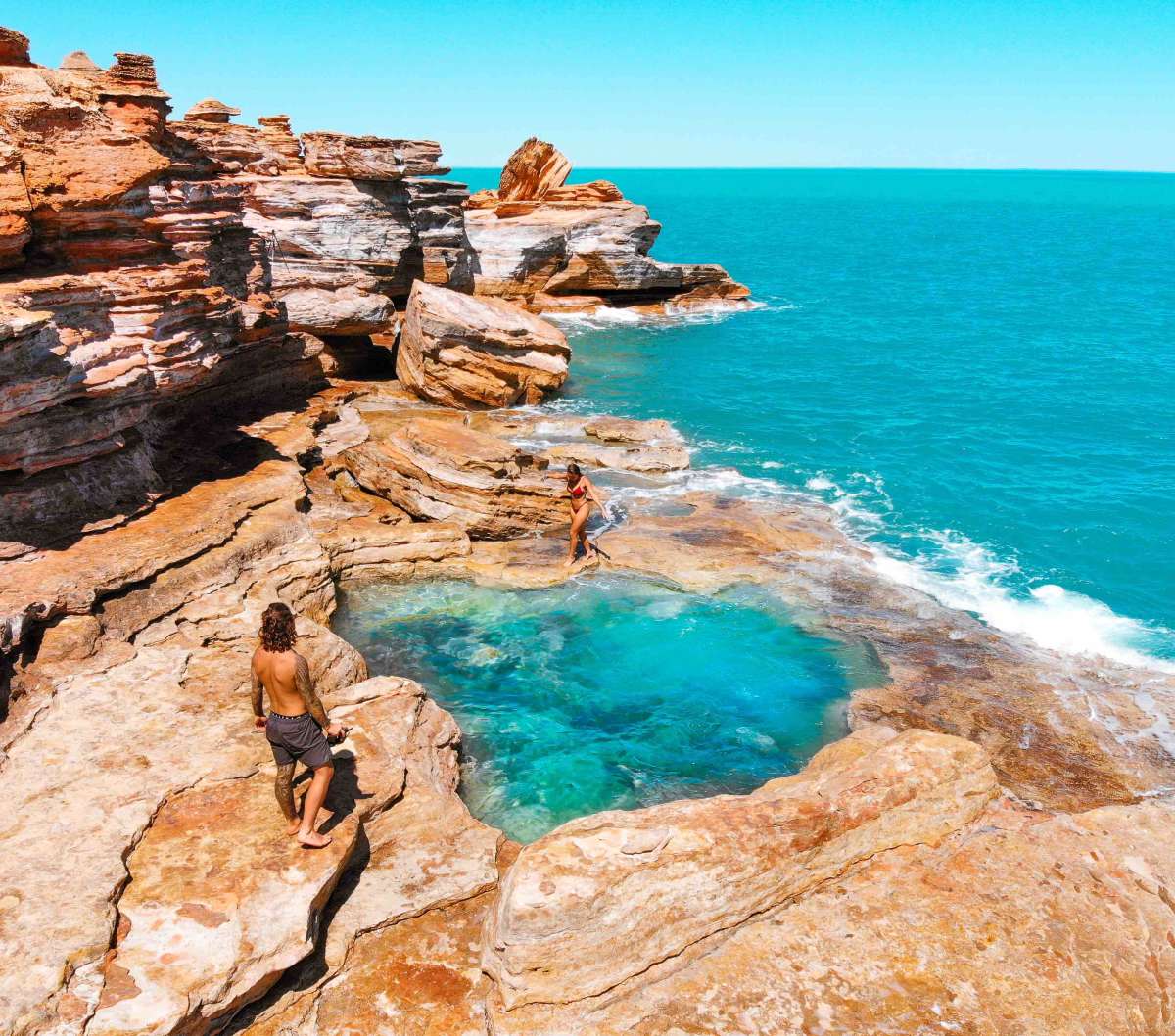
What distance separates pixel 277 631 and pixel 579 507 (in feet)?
36.1

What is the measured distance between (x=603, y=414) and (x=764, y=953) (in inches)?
1025

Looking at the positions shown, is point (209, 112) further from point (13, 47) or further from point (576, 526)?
point (576, 526)

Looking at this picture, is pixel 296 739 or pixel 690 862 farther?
pixel 296 739

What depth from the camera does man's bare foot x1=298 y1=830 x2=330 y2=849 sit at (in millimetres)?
9328

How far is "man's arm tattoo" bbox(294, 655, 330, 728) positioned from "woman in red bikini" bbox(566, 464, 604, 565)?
10282 mm

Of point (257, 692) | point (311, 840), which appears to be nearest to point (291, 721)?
point (257, 692)

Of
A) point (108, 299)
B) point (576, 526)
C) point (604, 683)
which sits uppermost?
point (108, 299)

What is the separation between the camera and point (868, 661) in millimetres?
17078

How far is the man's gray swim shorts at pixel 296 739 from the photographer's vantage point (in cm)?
934

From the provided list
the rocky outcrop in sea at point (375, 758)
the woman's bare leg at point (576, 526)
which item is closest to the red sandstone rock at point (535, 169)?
the rocky outcrop in sea at point (375, 758)

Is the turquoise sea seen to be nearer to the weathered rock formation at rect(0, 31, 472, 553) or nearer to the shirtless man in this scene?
the shirtless man

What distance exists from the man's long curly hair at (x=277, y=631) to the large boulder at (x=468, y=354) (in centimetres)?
2226

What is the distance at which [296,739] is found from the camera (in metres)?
9.38

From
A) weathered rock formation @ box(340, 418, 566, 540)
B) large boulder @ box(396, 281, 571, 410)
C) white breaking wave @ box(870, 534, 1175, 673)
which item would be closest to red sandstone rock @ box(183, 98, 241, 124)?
large boulder @ box(396, 281, 571, 410)
